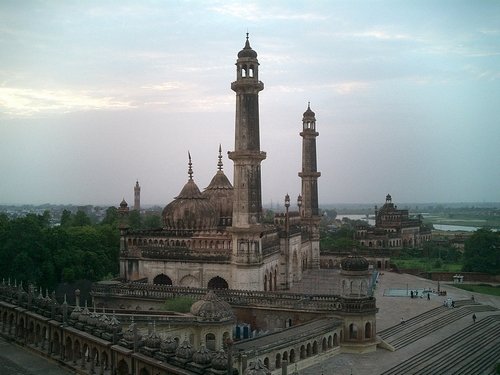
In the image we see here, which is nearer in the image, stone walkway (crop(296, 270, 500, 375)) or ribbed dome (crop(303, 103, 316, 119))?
stone walkway (crop(296, 270, 500, 375))

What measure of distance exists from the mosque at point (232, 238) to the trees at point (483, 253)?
20870mm

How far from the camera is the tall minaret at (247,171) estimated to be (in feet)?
101

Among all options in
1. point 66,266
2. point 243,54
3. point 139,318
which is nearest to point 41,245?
point 66,266

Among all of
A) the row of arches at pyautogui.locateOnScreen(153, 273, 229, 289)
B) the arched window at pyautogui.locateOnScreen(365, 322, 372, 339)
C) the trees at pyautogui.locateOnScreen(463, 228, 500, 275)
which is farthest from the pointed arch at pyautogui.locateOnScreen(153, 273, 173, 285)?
the trees at pyautogui.locateOnScreen(463, 228, 500, 275)

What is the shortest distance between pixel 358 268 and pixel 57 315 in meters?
14.8

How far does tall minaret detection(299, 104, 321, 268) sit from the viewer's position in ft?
157

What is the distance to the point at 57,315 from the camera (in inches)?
619

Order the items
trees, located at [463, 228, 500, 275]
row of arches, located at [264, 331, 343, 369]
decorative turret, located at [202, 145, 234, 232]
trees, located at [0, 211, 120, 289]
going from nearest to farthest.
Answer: row of arches, located at [264, 331, 343, 369] < trees, located at [0, 211, 120, 289] < decorative turret, located at [202, 145, 234, 232] < trees, located at [463, 228, 500, 275]

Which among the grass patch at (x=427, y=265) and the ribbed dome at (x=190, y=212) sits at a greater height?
the ribbed dome at (x=190, y=212)

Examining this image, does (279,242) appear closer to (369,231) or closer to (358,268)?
(358,268)

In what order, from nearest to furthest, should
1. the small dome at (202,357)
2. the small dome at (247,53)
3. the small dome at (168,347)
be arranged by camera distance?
1. the small dome at (202,357)
2. the small dome at (168,347)
3. the small dome at (247,53)

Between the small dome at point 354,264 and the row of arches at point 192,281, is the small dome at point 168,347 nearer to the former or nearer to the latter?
the small dome at point 354,264

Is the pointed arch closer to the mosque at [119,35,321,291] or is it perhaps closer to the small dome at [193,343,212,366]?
the mosque at [119,35,321,291]

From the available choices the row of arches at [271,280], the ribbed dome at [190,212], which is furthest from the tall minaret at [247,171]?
the ribbed dome at [190,212]
